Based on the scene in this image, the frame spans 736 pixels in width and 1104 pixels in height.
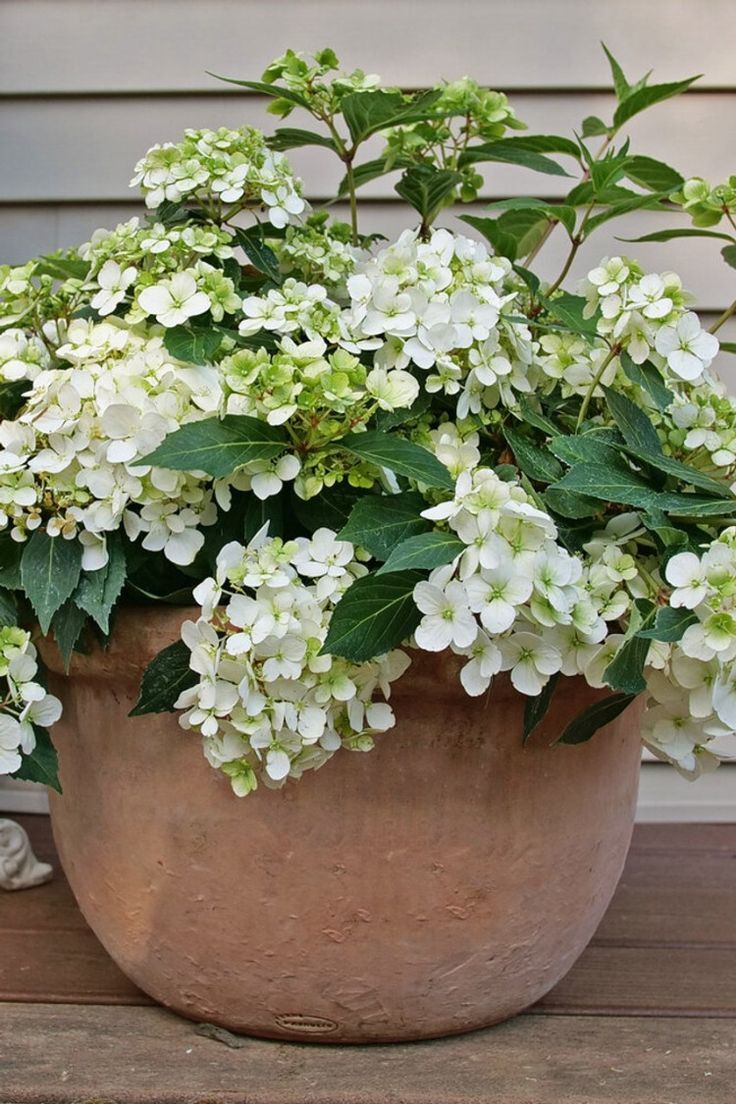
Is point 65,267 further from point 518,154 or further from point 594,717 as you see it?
point 594,717

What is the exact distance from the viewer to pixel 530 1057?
0.93m

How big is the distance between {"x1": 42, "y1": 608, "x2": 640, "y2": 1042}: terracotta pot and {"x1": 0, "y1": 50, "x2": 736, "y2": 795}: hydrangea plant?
4 centimetres

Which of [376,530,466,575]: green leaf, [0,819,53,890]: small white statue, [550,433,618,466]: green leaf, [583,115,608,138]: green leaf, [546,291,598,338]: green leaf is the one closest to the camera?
[376,530,466,575]: green leaf

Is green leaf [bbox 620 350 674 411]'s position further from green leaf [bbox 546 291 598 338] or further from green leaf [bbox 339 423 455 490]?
green leaf [bbox 339 423 455 490]

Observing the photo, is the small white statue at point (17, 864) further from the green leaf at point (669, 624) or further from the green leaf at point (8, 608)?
the green leaf at point (669, 624)

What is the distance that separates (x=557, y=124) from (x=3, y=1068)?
1.42 metres

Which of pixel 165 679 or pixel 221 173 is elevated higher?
pixel 221 173

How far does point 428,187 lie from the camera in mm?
1087

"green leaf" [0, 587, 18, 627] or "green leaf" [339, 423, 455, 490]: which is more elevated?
"green leaf" [339, 423, 455, 490]

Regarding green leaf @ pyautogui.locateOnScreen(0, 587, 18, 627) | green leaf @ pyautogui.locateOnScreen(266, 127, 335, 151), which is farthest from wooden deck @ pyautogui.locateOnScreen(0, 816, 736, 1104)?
green leaf @ pyautogui.locateOnScreen(266, 127, 335, 151)

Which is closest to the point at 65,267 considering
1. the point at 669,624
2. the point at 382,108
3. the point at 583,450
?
the point at 382,108

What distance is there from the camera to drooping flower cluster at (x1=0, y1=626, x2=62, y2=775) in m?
0.81

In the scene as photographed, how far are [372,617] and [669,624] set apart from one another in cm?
19

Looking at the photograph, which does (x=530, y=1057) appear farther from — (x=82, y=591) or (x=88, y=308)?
(x=88, y=308)
